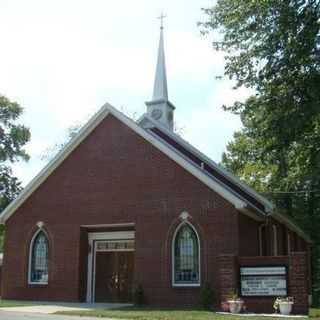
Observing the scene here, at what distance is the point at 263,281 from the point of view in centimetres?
2030

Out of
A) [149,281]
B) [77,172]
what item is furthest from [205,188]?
[77,172]

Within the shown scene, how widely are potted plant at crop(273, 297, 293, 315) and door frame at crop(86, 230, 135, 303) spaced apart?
24.6 ft

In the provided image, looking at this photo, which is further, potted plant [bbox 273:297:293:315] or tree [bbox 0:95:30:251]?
tree [bbox 0:95:30:251]

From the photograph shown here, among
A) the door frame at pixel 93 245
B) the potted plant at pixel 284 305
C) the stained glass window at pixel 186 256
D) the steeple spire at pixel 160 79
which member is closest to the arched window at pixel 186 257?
the stained glass window at pixel 186 256

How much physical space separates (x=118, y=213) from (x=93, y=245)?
7.14ft

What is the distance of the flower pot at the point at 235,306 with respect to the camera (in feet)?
64.1

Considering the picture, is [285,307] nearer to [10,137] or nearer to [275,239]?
[275,239]

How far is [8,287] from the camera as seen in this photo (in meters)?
26.1

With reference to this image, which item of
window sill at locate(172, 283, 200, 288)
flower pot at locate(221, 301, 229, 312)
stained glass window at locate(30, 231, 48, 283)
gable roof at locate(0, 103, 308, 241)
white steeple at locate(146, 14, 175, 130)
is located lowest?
flower pot at locate(221, 301, 229, 312)

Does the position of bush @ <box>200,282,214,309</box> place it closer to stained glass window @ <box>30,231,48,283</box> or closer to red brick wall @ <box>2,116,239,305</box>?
red brick wall @ <box>2,116,239,305</box>

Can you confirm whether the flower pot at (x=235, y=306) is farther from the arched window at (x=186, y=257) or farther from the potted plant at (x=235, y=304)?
the arched window at (x=186, y=257)

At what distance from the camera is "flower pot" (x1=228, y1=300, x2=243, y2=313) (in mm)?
19531

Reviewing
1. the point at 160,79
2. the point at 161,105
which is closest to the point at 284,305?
the point at 161,105

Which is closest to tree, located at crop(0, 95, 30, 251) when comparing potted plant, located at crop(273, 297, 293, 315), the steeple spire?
the steeple spire
